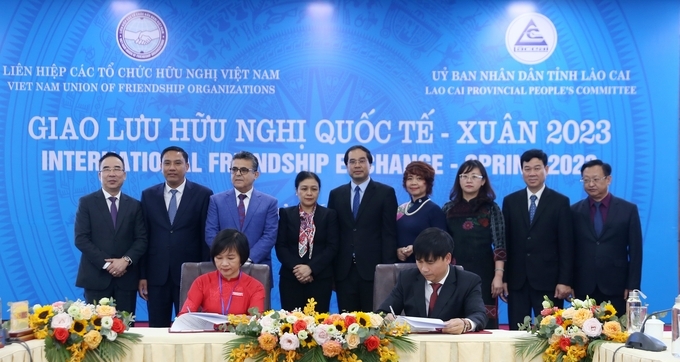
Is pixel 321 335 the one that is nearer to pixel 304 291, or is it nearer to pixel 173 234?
pixel 304 291

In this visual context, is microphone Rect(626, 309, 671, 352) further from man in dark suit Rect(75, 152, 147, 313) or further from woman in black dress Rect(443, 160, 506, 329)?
man in dark suit Rect(75, 152, 147, 313)

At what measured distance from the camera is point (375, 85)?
19.3 ft

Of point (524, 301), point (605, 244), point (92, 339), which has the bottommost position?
point (524, 301)

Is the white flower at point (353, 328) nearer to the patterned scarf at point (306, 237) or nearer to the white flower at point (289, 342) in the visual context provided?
the white flower at point (289, 342)

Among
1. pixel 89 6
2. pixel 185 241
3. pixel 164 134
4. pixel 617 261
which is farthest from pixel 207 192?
pixel 617 261

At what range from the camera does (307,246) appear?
4.59 m

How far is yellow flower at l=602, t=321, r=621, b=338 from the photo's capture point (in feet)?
9.23

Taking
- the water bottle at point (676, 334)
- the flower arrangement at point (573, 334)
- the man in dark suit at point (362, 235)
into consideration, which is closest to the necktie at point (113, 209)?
the man in dark suit at point (362, 235)

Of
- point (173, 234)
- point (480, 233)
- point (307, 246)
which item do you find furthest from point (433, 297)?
point (173, 234)

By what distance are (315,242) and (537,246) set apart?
1.36 meters

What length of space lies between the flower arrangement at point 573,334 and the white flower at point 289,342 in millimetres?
875

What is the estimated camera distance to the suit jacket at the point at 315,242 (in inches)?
180

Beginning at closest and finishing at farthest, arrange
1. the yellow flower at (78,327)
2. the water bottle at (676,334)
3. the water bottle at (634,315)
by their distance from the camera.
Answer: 1. the water bottle at (676,334)
2. the yellow flower at (78,327)
3. the water bottle at (634,315)

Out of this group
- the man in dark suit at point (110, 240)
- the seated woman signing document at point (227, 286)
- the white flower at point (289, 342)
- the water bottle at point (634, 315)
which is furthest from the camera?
the man in dark suit at point (110, 240)
